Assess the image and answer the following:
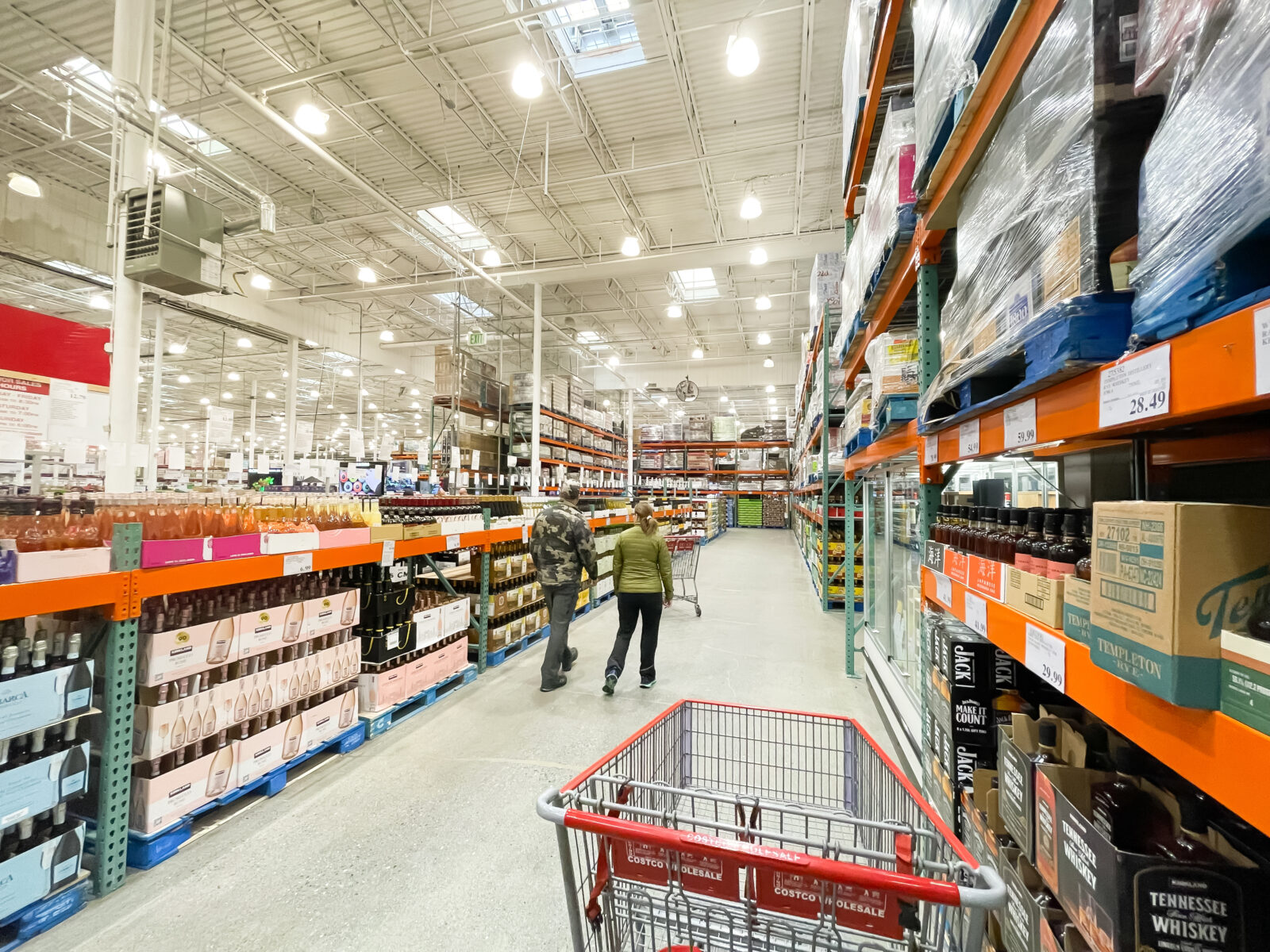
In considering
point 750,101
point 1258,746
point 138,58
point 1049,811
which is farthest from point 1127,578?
point 750,101

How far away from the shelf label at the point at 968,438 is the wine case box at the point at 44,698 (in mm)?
3100

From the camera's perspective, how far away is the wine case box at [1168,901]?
0.76 m

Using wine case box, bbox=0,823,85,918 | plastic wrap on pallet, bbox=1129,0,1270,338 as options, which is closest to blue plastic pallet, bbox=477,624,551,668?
wine case box, bbox=0,823,85,918

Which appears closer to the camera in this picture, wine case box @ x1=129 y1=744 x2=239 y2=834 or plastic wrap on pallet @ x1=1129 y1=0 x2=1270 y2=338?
plastic wrap on pallet @ x1=1129 y1=0 x2=1270 y2=338

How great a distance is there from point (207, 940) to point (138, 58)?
19.1 ft

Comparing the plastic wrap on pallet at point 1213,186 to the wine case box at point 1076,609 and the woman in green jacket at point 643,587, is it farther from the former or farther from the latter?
the woman in green jacket at point 643,587

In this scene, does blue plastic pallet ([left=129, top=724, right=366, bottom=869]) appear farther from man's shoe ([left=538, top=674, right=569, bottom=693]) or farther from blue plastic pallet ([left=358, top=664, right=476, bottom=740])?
man's shoe ([left=538, top=674, right=569, bottom=693])

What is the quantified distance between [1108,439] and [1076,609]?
2.27ft

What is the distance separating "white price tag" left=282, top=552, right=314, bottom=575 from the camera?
9.04 ft

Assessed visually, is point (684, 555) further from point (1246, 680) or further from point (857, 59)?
point (1246, 680)

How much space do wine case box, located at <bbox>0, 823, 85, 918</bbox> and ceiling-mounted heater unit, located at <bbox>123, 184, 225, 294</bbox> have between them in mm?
3578

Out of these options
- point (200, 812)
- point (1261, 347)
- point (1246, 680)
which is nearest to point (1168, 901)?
point (1246, 680)

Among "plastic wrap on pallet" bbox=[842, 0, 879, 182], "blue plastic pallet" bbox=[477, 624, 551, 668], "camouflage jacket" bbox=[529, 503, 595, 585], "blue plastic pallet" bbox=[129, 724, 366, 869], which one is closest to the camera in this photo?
"blue plastic pallet" bbox=[129, 724, 366, 869]

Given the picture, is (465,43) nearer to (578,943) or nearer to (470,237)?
(470,237)
